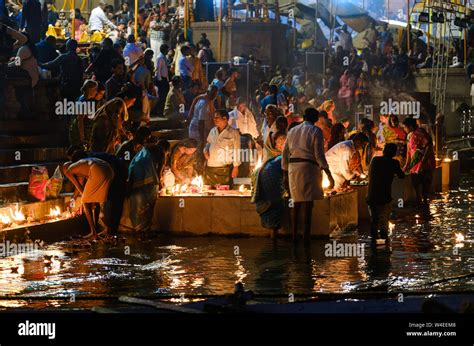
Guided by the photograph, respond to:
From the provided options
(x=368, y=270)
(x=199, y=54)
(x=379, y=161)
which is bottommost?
(x=368, y=270)

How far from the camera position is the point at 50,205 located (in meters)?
16.6

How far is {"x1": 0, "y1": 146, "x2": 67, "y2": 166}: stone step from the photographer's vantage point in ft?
59.0

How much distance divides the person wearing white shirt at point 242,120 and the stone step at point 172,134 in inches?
56.6

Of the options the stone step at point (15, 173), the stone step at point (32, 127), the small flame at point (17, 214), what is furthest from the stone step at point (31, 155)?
the small flame at point (17, 214)

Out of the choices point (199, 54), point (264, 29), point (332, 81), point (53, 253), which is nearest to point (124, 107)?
point (53, 253)

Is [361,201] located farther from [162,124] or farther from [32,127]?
[162,124]

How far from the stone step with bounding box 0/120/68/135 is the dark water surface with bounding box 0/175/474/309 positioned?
367 cm

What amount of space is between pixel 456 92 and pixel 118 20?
32.8ft

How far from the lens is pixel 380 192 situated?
15469 mm

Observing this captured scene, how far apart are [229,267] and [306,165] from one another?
223cm

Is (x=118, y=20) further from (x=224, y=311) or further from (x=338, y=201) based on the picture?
(x=224, y=311)

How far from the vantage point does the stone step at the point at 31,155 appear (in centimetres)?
1797

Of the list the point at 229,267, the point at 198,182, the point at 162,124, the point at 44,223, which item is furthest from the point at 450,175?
the point at 229,267

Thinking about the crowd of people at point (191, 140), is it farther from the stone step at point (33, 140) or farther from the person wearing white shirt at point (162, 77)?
the stone step at point (33, 140)
